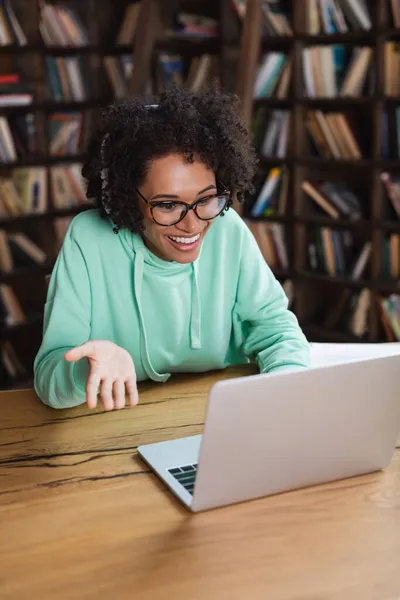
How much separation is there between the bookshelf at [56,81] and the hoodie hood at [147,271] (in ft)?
7.55

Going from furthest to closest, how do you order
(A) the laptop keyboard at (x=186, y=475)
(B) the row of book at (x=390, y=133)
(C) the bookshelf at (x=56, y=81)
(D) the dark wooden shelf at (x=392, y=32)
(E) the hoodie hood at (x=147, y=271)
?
(C) the bookshelf at (x=56, y=81) < (B) the row of book at (x=390, y=133) < (D) the dark wooden shelf at (x=392, y=32) < (E) the hoodie hood at (x=147, y=271) < (A) the laptop keyboard at (x=186, y=475)

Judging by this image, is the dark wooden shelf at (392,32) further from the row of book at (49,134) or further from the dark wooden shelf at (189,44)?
the row of book at (49,134)

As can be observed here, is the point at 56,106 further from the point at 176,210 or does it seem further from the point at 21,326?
the point at 176,210

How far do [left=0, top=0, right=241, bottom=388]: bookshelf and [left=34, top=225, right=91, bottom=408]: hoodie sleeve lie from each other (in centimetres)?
233

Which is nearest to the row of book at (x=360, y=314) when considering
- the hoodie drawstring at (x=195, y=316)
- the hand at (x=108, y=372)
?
the hoodie drawstring at (x=195, y=316)

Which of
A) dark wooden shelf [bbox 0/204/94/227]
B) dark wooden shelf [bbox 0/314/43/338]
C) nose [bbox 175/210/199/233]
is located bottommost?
dark wooden shelf [bbox 0/314/43/338]

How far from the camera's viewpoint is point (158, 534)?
3.18 feet

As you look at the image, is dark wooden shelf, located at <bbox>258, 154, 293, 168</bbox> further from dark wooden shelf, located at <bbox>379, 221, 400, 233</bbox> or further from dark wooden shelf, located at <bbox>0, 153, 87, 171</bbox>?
dark wooden shelf, located at <bbox>0, 153, 87, 171</bbox>

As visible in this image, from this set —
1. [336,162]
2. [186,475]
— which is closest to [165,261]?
[186,475]

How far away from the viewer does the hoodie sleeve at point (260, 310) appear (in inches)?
61.6

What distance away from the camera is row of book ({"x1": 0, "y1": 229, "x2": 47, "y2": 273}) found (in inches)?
150

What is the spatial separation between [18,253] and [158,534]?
3130mm

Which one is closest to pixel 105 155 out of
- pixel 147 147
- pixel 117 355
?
pixel 147 147

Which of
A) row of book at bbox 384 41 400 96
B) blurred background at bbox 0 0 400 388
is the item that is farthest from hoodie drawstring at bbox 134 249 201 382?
row of book at bbox 384 41 400 96
